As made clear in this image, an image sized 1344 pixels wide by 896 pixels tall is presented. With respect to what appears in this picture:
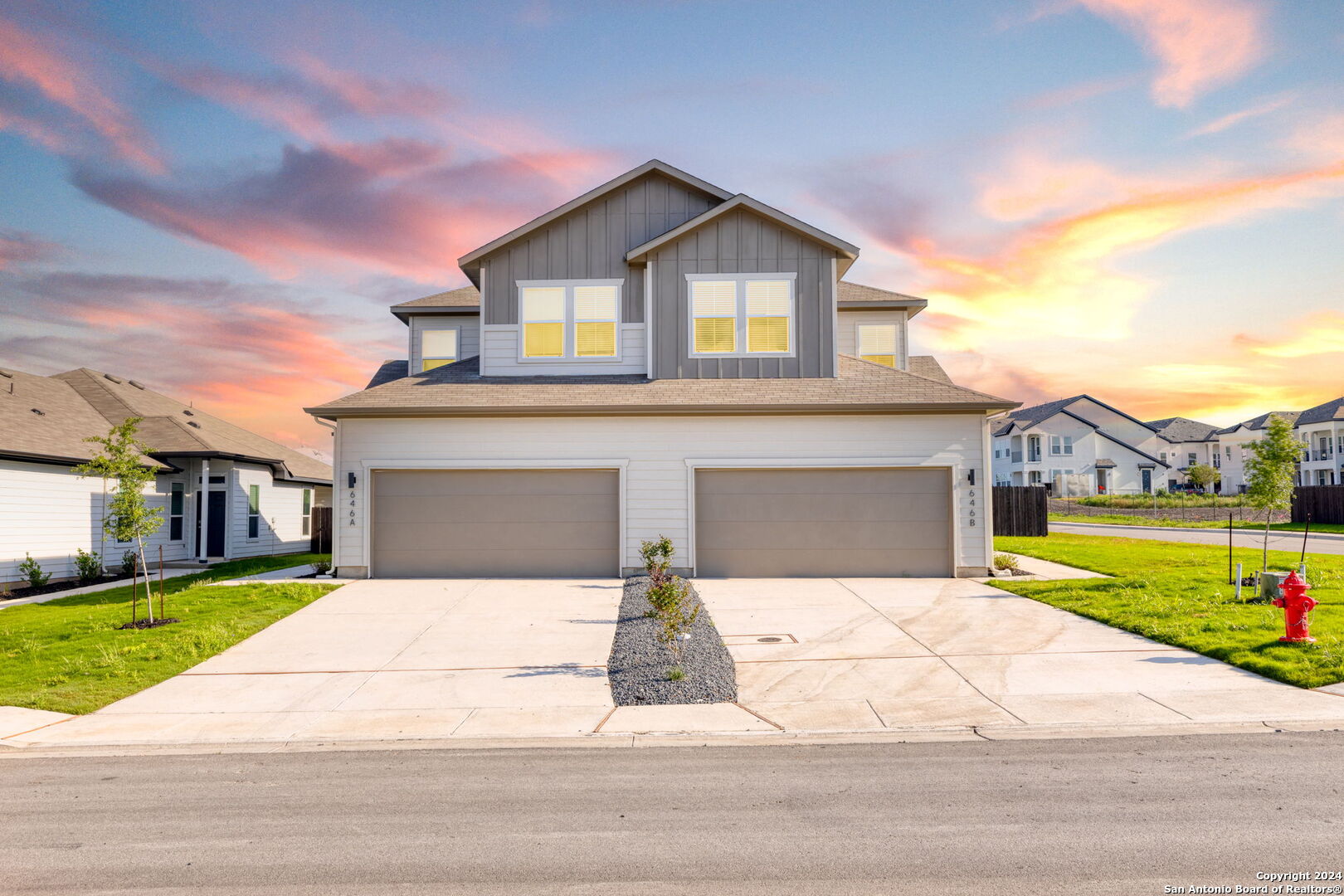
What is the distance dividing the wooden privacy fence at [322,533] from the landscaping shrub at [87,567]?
303 inches

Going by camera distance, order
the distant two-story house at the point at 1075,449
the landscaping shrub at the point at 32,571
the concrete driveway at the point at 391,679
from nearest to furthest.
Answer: the concrete driveway at the point at 391,679 → the landscaping shrub at the point at 32,571 → the distant two-story house at the point at 1075,449

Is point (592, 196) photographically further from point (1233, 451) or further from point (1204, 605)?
point (1233, 451)

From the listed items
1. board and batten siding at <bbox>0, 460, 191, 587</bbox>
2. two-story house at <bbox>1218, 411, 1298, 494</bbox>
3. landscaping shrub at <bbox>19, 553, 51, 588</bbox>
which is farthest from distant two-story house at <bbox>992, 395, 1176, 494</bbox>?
landscaping shrub at <bbox>19, 553, 51, 588</bbox>

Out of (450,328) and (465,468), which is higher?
(450,328)

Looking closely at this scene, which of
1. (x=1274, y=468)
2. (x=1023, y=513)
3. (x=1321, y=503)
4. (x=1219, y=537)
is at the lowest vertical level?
(x=1219, y=537)

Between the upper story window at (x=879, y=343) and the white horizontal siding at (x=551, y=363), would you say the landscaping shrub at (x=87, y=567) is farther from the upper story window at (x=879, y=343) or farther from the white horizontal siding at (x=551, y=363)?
the upper story window at (x=879, y=343)

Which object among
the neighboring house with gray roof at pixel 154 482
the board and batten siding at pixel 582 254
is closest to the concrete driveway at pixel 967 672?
the board and batten siding at pixel 582 254

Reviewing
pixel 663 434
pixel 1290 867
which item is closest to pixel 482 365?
pixel 663 434

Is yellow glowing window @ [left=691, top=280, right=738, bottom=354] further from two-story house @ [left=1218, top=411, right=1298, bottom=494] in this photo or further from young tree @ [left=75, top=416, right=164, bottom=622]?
two-story house @ [left=1218, top=411, right=1298, bottom=494]

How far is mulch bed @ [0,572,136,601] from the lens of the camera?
1600 centimetres

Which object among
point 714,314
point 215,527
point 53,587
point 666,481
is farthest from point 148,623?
point 714,314

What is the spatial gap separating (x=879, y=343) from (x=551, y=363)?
1037 centimetres

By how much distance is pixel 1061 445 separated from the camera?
204 ft

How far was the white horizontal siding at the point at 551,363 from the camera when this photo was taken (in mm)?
18141
